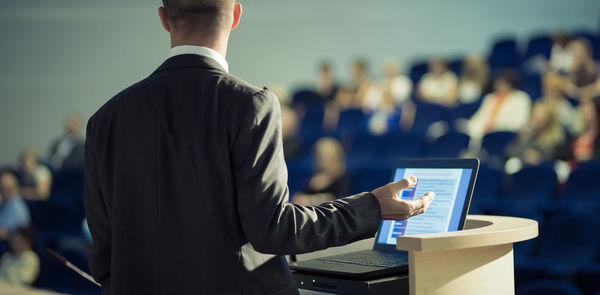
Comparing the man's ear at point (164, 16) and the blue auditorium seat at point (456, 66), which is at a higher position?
the man's ear at point (164, 16)

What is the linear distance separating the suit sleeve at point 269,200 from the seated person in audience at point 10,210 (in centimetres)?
472

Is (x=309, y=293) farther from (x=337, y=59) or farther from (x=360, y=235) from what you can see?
(x=337, y=59)

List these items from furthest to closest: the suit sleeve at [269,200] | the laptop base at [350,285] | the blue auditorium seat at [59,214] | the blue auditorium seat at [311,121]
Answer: the blue auditorium seat at [311,121], the blue auditorium seat at [59,214], the laptop base at [350,285], the suit sleeve at [269,200]

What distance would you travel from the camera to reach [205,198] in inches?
39.2

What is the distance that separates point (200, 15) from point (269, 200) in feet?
1.07

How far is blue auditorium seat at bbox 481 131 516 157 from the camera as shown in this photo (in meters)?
4.92

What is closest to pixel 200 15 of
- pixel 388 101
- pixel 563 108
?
pixel 563 108

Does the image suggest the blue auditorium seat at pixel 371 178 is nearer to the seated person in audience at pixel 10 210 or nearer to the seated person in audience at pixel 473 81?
the seated person in audience at pixel 473 81

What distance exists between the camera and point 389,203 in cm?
107

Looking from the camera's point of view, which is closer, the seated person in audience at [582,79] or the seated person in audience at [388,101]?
the seated person in audience at [582,79]

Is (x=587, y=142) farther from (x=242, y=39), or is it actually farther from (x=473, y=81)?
(x=242, y=39)

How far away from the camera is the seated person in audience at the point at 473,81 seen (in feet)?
21.2

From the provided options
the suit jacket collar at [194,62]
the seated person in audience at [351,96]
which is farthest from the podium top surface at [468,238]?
the seated person in audience at [351,96]

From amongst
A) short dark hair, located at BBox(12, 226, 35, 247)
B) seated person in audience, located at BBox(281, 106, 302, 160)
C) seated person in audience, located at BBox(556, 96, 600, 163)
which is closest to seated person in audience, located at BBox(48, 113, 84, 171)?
short dark hair, located at BBox(12, 226, 35, 247)
